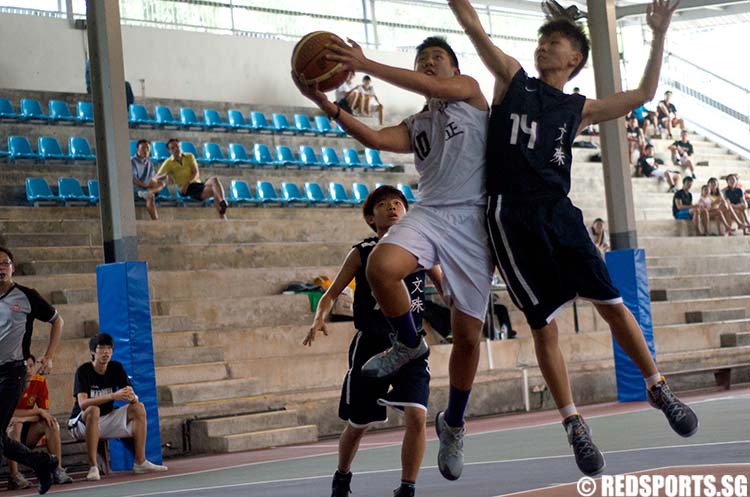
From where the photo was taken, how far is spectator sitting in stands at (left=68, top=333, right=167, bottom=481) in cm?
1007

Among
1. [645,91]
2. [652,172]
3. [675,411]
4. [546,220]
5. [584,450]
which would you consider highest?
[652,172]

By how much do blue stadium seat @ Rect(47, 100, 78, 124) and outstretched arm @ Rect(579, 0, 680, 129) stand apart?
13.0 meters

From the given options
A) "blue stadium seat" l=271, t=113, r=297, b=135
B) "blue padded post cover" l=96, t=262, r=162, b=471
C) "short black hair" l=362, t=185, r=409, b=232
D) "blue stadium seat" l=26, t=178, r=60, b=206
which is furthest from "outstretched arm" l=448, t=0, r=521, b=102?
"blue stadium seat" l=271, t=113, r=297, b=135

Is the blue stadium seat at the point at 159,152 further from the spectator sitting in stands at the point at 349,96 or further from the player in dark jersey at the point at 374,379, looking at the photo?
the player in dark jersey at the point at 374,379

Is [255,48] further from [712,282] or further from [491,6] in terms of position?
[712,282]

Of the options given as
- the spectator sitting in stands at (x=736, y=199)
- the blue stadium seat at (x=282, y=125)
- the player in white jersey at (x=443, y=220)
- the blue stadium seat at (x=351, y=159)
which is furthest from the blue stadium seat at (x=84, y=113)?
the player in white jersey at (x=443, y=220)

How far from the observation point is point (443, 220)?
536cm

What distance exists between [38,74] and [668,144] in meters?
13.2

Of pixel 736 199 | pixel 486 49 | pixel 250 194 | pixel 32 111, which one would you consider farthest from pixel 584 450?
pixel 736 199

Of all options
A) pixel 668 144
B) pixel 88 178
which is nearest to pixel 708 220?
pixel 668 144

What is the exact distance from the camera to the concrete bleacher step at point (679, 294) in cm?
1788

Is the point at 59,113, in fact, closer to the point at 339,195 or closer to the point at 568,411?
the point at 339,195

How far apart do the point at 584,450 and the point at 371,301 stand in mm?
1658

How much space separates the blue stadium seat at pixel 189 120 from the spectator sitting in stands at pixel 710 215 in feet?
29.3
